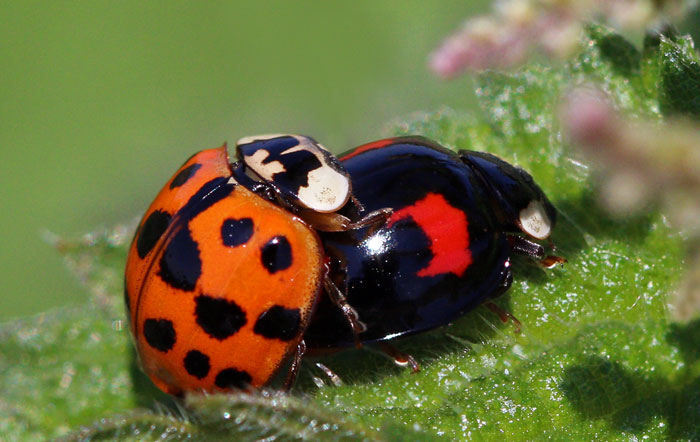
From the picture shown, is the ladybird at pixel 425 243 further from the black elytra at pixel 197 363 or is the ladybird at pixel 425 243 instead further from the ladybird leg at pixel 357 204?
the black elytra at pixel 197 363

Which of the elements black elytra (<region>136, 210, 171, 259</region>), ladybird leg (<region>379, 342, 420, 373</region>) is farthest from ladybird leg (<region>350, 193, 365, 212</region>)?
black elytra (<region>136, 210, 171, 259</region>)

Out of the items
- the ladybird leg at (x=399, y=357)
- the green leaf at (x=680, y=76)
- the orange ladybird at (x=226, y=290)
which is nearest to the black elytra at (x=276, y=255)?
the orange ladybird at (x=226, y=290)

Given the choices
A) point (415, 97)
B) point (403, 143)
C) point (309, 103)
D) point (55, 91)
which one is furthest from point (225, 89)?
point (403, 143)

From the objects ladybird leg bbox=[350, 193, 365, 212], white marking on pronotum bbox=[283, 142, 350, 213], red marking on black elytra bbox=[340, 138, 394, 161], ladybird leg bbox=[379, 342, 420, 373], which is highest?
red marking on black elytra bbox=[340, 138, 394, 161]

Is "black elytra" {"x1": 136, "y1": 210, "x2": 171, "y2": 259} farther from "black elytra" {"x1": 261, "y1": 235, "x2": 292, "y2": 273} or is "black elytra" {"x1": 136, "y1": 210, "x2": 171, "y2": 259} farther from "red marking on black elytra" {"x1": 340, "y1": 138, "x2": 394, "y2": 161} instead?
"red marking on black elytra" {"x1": 340, "y1": 138, "x2": 394, "y2": 161}

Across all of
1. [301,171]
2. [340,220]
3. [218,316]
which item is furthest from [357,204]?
[218,316]

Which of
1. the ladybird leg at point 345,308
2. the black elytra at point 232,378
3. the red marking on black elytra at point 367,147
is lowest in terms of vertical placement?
the black elytra at point 232,378
